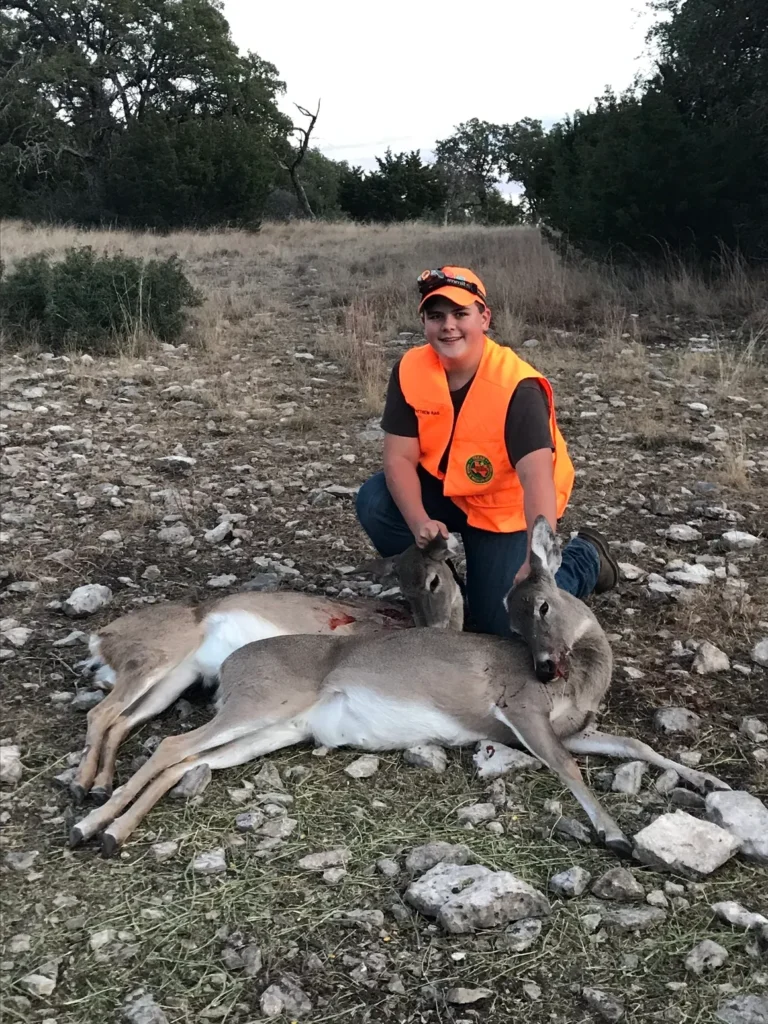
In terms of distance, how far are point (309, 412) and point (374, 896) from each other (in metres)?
5.84

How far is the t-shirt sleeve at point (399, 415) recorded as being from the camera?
467 cm

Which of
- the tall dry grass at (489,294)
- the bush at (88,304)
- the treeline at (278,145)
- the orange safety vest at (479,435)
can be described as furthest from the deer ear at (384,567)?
the treeline at (278,145)

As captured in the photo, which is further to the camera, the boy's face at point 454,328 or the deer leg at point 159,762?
the boy's face at point 454,328

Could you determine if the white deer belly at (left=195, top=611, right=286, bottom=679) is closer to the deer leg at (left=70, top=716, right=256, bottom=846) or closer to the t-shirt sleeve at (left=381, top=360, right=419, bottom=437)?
the deer leg at (left=70, top=716, right=256, bottom=846)

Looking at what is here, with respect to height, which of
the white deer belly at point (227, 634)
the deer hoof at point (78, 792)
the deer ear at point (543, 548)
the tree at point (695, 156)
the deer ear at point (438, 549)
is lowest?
the deer hoof at point (78, 792)

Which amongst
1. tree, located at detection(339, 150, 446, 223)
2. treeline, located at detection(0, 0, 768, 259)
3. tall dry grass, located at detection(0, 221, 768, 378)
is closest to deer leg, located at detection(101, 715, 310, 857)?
tall dry grass, located at detection(0, 221, 768, 378)

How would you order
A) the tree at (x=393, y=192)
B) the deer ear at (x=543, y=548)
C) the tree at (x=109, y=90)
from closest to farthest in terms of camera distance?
the deer ear at (x=543, y=548) → the tree at (x=109, y=90) → the tree at (x=393, y=192)

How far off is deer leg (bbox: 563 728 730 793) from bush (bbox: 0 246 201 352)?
25.3 feet

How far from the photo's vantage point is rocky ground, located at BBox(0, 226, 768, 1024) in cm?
246

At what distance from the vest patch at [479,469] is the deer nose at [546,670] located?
1.11 m

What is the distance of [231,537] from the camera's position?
18.8ft

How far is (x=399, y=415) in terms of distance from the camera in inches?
185

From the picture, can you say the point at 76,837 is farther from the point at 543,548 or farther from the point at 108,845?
the point at 543,548

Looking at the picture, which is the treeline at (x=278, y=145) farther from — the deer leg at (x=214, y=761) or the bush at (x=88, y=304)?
the deer leg at (x=214, y=761)
